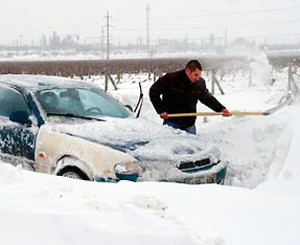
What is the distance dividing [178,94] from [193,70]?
45 cm

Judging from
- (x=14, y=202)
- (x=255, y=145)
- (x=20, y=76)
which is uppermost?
(x=20, y=76)

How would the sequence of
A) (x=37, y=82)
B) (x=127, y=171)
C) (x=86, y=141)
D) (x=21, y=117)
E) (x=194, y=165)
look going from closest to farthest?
(x=127, y=171) < (x=86, y=141) < (x=194, y=165) < (x=21, y=117) < (x=37, y=82)

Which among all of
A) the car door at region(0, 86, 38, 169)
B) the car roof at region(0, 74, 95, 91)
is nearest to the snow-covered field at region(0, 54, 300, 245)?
the car door at region(0, 86, 38, 169)

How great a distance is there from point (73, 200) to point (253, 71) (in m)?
18.7

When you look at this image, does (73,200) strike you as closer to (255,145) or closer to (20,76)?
(20,76)

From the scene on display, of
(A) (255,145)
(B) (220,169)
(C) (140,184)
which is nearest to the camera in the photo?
(C) (140,184)

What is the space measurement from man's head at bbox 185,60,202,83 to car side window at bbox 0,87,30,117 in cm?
224

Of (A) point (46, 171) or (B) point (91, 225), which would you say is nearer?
(B) point (91, 225)

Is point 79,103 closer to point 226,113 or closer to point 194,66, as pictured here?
point 194,66

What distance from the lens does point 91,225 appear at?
2592 mm

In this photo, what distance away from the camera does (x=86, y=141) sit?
4.80 meters

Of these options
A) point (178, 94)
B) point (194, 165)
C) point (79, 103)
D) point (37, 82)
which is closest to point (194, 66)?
point (178, 94)

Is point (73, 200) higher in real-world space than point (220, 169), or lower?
higher

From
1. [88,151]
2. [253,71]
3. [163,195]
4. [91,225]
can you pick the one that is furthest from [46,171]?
[253,71]
